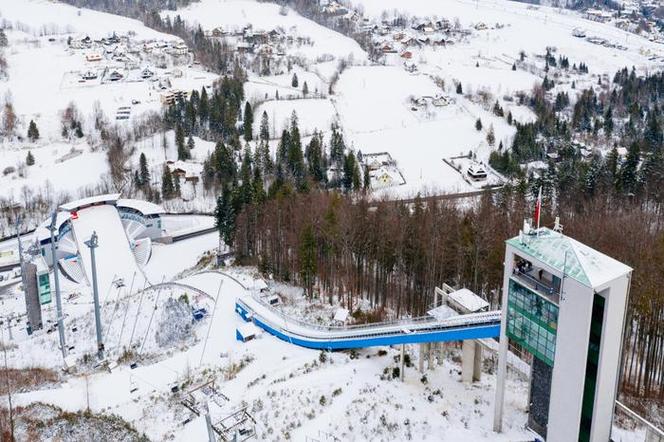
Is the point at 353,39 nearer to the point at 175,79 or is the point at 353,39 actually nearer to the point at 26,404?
the point at 175,79

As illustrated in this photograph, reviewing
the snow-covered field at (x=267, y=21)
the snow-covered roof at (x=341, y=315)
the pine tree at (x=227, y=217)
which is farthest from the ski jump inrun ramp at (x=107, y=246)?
the snow-covered field at (x=267, y=21)

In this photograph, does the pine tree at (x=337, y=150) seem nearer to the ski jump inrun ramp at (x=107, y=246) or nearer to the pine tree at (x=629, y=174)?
the ski jump inrun ramp at (x=107, y=246)

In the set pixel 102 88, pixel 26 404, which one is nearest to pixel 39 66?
pixel 102 88

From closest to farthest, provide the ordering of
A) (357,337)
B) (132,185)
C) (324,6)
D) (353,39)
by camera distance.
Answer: (357,337), (132,185), (353,39), (324,6)

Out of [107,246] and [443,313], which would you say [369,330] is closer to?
[443,313]

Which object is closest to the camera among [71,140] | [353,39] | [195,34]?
[71,140]

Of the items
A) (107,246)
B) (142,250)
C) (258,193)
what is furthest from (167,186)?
(258,193)

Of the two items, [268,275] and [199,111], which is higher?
[199,111]
